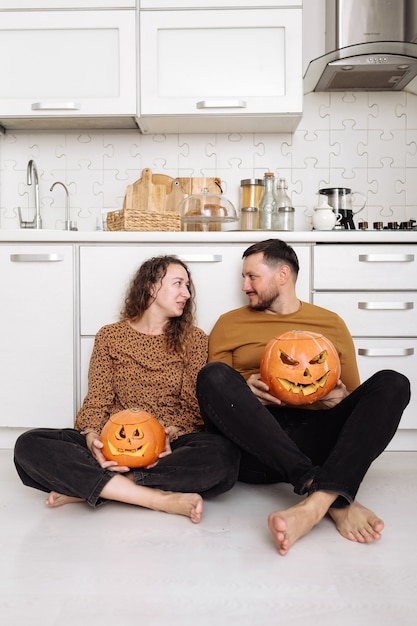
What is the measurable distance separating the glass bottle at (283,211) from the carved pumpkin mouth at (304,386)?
116 cm

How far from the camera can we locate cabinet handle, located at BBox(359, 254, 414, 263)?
2.21 metres

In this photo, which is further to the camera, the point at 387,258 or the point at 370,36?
the point at 370,36

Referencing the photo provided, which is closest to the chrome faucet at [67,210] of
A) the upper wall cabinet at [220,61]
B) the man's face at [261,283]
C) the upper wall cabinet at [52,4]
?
the upper wall cabinet at [220,61]

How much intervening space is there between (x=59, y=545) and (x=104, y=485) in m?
0.19

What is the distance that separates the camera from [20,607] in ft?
3.65

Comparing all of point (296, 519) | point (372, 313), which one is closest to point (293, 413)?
point (296, 519)

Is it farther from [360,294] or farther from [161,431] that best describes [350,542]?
[360,294]

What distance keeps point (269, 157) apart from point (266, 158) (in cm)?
2

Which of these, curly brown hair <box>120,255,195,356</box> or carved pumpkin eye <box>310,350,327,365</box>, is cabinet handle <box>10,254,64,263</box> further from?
carved pumpkin eye <box>310,350,327,365</box>

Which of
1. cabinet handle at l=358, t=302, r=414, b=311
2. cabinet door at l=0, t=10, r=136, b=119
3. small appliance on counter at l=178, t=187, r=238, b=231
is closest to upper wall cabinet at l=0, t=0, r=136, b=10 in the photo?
cabinet door at l=0, t=10, r=136, b=119

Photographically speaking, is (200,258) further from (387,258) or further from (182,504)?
(182,504)

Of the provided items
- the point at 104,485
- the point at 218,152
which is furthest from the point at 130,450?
the point at 218,152

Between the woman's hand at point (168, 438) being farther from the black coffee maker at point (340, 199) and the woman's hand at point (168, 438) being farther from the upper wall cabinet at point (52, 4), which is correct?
the upper wall cabinet at point (52, 4)

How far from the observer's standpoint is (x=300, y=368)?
163cm
